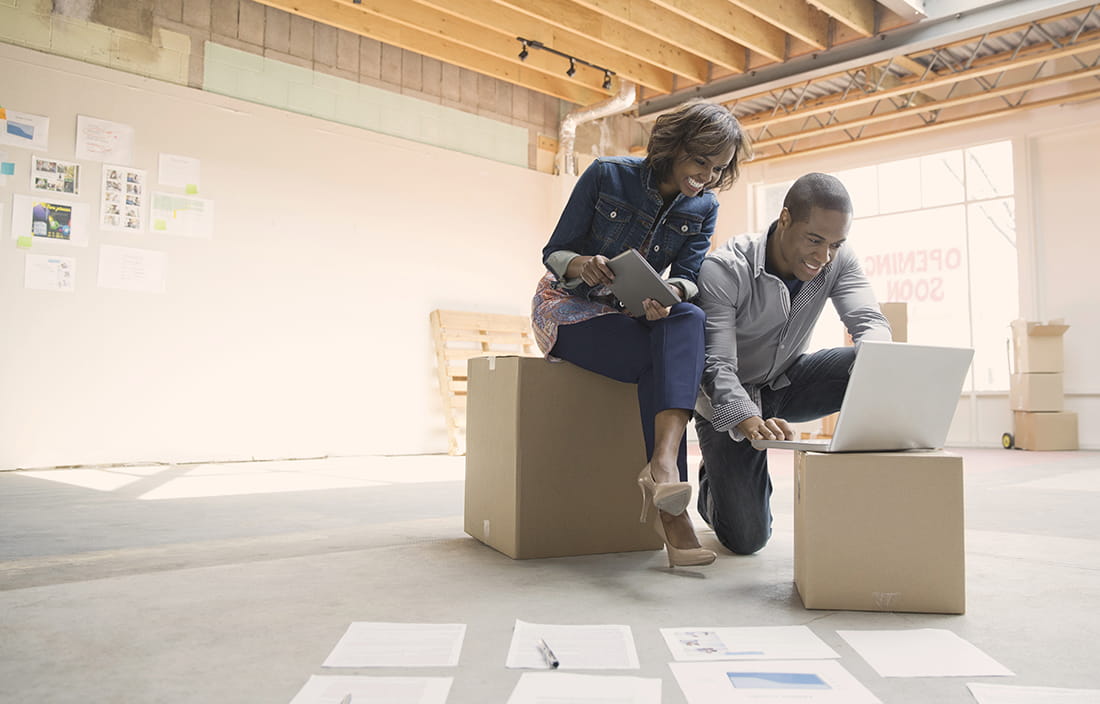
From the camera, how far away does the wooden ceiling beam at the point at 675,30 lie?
5.56 m

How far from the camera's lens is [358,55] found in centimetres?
653

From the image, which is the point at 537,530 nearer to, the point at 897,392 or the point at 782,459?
the point at 897,392

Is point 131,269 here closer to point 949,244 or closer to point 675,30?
point 675,30

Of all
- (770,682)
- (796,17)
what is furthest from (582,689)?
(796,17)

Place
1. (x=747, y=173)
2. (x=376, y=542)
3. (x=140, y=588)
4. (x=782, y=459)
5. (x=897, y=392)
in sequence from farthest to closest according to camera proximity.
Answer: (x=747, y=173) → (x=782, y=459) → (x=376, y=542) → (x=140, y=588) → (x=897, y=392)

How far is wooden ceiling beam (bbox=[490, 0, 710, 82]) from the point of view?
571 centimetres

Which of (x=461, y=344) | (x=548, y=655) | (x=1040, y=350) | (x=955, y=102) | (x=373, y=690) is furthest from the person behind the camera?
(x=461, y=344)

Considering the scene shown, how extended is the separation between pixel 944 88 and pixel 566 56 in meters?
3.79

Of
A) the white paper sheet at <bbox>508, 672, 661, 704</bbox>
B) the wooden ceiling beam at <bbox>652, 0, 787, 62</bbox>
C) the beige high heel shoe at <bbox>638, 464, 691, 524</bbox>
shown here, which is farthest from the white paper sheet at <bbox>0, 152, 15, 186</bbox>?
the white paper sheet at <bbox>508, 672, 661, 704</bbox>

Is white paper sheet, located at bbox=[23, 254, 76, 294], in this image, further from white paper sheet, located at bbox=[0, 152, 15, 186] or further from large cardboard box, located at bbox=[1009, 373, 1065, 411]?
large cardboard box, located at bbox=[1009, 373, 1065, 411]

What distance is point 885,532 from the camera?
1.68 m

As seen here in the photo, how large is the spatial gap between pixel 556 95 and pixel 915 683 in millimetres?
6716

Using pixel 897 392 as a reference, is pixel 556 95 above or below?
above

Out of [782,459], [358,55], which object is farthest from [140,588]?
[358,55]
